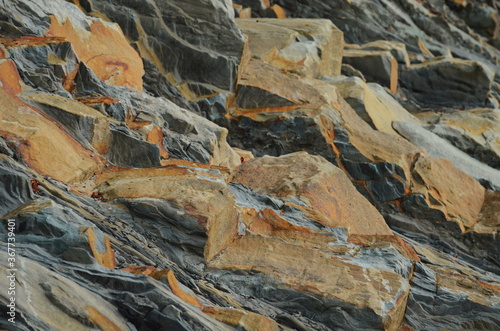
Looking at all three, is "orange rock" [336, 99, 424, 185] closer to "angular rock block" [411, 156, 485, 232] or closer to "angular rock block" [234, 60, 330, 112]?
"angular rock block" [411, 156, 485, 232]

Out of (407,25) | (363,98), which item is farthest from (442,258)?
(407,25)

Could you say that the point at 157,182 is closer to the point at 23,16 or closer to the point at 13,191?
the point at 13,191

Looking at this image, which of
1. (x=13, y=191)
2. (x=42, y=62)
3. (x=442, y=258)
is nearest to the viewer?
(x=13, y=191)

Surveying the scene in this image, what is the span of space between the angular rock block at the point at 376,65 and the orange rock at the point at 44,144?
15832 mm

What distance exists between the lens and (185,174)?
35.1 ft

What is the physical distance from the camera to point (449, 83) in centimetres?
2595

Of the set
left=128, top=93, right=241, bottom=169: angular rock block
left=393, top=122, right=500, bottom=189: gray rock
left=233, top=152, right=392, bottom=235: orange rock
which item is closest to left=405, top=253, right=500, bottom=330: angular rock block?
left=233, top=152, right=392, bottom=235: orange rock

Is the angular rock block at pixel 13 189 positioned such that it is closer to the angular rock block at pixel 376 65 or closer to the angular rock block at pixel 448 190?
the angular rock block at pixel 448 190

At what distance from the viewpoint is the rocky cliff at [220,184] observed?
7688mm

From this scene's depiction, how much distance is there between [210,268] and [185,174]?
6.29 ft

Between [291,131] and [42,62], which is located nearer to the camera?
[42,62]

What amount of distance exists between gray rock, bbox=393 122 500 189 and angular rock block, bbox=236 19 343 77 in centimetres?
329

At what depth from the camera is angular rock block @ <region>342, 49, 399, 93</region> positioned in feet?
79.9

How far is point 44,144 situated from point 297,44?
41.8ft
